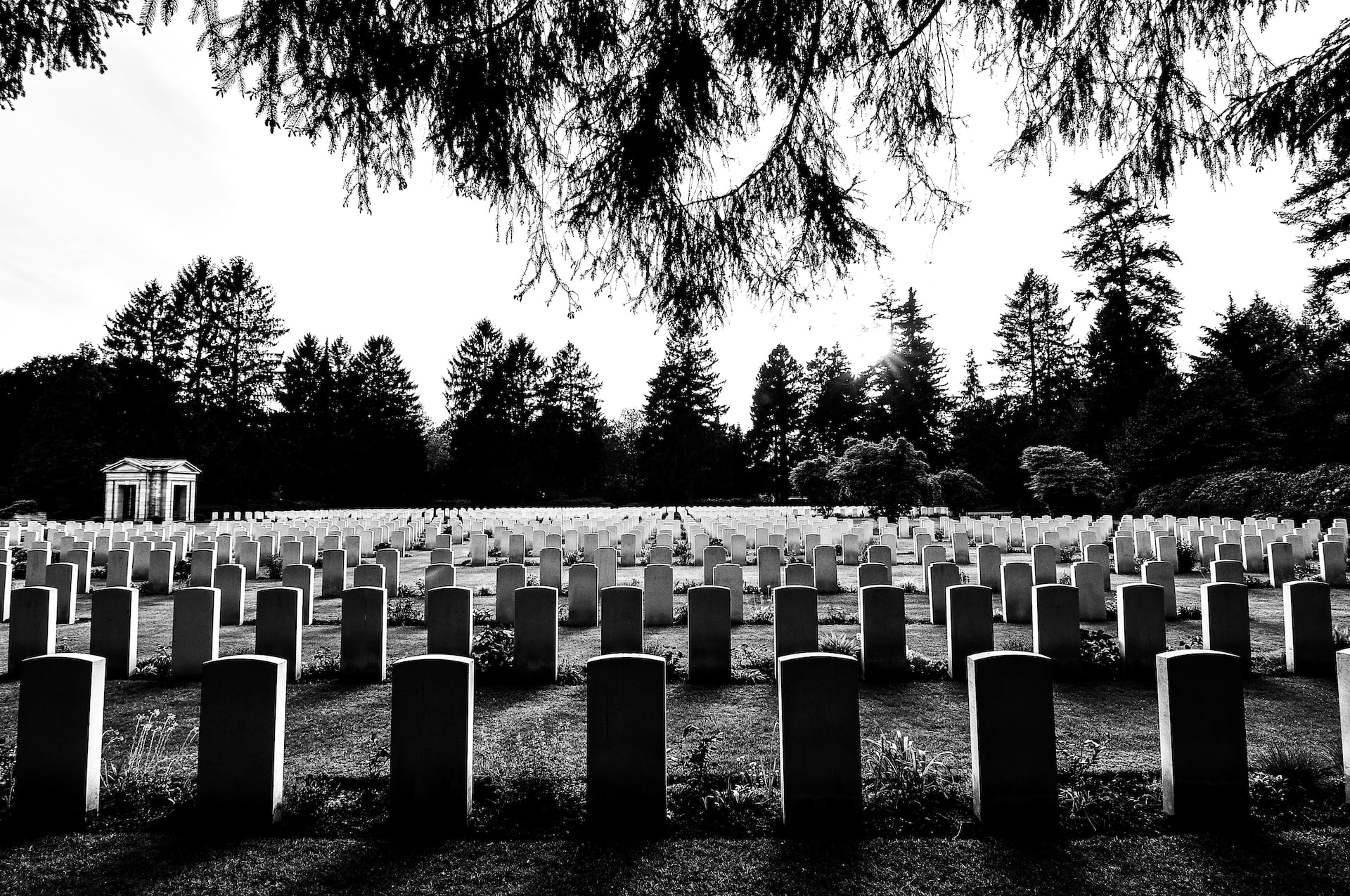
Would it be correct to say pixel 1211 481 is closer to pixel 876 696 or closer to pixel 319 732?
pixel 876 696

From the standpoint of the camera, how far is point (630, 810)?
3.30 m

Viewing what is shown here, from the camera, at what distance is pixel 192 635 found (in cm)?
600

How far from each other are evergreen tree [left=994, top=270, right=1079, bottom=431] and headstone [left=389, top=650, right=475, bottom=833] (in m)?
57.8

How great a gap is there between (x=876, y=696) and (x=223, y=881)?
14.1 feet

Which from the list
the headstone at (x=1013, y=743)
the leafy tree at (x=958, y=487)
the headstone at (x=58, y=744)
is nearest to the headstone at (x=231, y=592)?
the headstone at (x=58, y=744)

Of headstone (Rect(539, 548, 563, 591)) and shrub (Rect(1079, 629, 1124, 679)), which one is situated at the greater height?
headstone (Rect(539, 548, 563, 591))

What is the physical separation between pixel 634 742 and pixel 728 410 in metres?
58.7

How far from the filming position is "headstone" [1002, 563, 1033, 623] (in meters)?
8.00

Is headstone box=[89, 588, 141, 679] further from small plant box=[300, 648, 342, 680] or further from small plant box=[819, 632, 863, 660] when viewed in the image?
small plant box=[819, 632, 863, 660]

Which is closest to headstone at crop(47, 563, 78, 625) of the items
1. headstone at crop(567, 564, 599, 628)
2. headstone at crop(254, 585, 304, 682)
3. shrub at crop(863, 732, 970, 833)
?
headstone at crop(254, 585, 304, 682)

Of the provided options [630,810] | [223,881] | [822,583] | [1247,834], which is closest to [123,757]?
[223,881]

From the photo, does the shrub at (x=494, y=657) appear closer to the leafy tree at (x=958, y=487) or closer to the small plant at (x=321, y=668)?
the small plant at (x=321, y=668)

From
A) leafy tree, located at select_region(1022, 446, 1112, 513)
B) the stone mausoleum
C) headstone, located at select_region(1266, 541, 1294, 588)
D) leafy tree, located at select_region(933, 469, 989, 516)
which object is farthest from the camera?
the stone mausoleum

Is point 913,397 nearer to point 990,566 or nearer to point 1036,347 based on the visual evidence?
point 1036,347
